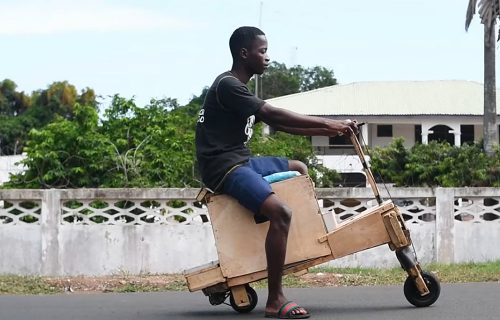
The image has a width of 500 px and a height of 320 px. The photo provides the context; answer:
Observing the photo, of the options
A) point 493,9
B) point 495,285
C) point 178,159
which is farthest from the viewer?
point 493,9

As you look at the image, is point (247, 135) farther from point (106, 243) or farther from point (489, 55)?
point (489, 55)

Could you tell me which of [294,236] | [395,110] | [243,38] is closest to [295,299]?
[294,236]

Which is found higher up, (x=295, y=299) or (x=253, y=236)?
(x=253, y=236)

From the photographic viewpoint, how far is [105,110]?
17.0 metres

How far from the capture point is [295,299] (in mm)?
7301

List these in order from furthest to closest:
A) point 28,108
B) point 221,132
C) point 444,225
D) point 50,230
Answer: point 28,108 < point 444,225 < point 50,230 < point 221,132

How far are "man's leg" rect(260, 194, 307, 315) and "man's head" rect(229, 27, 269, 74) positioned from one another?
88 centimetres

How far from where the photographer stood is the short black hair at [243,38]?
616 centimetres

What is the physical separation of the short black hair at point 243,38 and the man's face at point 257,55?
29mm

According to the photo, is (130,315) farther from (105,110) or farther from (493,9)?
(493,9)

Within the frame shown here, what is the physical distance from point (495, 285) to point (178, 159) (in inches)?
311

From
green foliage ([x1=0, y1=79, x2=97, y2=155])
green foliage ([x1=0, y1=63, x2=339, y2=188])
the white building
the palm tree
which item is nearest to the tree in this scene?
green foliage ([x1=0, y1=79, x2=97, y2=155])

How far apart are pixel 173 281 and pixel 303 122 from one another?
341 cm

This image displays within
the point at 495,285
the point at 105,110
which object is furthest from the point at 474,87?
the point at 495,285
